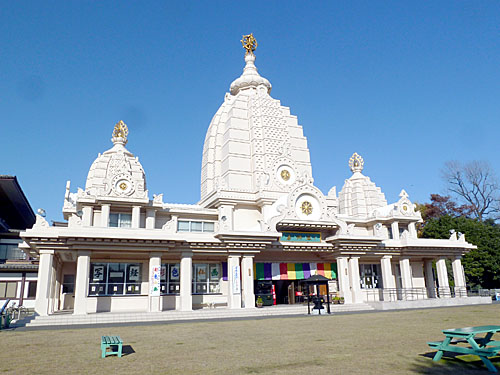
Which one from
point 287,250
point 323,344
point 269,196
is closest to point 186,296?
point 287,250

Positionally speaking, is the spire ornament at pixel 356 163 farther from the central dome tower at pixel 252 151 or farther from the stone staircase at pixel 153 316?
the stone staircase at pixel 153 316

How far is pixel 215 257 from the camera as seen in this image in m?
31.8

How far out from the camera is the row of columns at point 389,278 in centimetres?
3231

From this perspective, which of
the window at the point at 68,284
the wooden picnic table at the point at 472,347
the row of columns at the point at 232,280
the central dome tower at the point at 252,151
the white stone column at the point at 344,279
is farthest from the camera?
the central dome tower at the point at 252,151

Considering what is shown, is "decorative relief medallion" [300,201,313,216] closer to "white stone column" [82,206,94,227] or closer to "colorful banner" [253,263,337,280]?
"colorful banner" [253,263,337,280]

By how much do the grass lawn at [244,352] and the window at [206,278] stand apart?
1330 cm

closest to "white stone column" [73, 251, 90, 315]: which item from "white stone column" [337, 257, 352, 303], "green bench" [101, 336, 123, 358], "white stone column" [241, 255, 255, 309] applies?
"white stone column" [241, 255, 255, 309]

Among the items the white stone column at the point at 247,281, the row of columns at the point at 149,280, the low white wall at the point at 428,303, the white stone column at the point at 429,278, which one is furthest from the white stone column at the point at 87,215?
the white stone column at the point at 429,278

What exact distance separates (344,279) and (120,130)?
26724 millimetres

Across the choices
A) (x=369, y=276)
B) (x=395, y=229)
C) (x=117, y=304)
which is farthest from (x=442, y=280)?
(x=117, y=304)

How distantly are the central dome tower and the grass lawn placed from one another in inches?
739

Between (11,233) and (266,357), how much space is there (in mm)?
44437

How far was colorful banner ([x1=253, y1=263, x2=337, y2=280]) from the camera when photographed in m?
33.0

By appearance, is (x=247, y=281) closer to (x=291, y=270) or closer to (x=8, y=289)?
(x=291, y=270)
